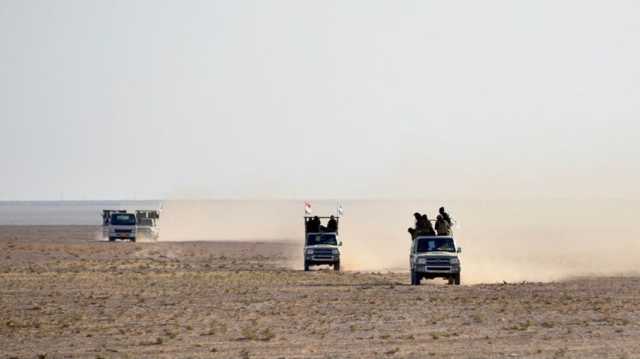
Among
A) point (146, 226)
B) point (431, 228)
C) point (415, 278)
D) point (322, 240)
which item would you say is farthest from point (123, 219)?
point (415, 278)

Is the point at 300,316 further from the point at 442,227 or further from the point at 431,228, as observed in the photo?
the point at 431,228

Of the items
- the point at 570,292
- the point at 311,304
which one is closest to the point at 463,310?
the point at 311,304

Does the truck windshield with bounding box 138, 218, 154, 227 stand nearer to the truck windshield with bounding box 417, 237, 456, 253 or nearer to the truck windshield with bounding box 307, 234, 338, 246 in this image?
the truck windshield with bounding box 307, 234, 338, 246

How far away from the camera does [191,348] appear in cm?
2973

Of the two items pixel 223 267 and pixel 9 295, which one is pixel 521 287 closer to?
pixel 9 295

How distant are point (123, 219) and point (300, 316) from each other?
3035 inches

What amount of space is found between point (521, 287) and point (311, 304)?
1165 cm

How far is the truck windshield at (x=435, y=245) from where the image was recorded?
176ft

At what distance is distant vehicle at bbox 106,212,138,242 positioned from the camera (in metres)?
113

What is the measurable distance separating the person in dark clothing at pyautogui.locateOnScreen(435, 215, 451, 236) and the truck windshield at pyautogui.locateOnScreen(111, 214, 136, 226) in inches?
2353

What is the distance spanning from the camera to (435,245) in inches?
2120

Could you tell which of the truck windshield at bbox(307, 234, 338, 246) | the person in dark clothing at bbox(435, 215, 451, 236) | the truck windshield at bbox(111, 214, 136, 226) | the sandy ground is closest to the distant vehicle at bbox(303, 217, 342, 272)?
the truck windshield at bbox(307, 234, 338, 246)

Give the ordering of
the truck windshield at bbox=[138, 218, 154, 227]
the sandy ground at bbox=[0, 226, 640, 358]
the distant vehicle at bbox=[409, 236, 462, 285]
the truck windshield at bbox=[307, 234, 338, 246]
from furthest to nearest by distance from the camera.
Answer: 1. the truck windshield at bbox=[138, 218, 154, 227]
2. the truck windshield at bbox=[307, 234, 338, 246]
3. the distant vehicle at bbox=[409, 236, 462, 285]
4. the sandy ground at bbox=[0, 226, 640, 358]

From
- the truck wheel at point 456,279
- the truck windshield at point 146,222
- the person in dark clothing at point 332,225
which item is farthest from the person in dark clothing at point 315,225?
the truck windshield at point 146,222
